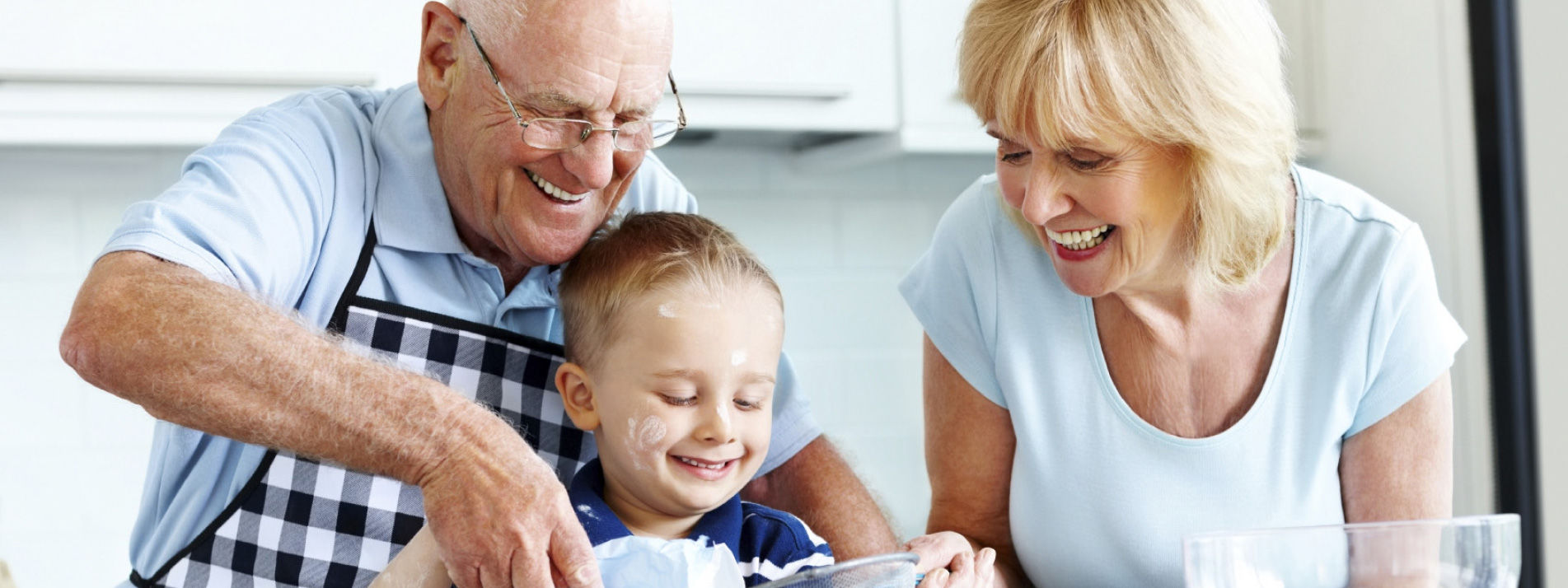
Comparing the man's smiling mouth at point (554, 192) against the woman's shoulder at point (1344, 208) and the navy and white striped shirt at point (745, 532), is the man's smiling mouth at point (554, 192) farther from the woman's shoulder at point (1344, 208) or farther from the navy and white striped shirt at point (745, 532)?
the woman's shoulder at point (1344, 208)

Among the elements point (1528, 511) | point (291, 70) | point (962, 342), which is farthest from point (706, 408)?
point (1528, 511)

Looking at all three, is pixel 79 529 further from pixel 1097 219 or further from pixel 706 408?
pixel 1097 219

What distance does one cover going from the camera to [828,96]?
7.36ft

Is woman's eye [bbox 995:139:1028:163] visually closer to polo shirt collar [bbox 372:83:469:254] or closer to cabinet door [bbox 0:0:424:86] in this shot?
polo shirt collar [bbox 372:83:469:254]

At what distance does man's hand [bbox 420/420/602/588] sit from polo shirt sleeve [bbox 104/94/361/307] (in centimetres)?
26

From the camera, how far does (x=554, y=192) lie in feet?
4.08

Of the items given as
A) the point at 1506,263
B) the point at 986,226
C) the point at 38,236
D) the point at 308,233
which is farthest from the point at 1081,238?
the point at 38,236

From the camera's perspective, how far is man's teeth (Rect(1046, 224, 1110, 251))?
1.24 meters

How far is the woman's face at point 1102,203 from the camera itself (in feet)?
3.93

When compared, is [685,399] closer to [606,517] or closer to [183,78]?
[606,517]

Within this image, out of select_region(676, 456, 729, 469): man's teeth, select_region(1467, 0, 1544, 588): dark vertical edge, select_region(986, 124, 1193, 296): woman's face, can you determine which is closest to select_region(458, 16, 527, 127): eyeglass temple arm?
select_region(676, 456, 729, 469): man's teeth

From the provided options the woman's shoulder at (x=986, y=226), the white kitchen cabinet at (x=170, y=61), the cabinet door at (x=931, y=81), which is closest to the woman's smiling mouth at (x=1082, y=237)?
the woman's shoulder at (x=986, y=226)

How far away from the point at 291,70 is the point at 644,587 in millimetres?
→ 1281

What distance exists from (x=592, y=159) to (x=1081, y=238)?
0.46m
